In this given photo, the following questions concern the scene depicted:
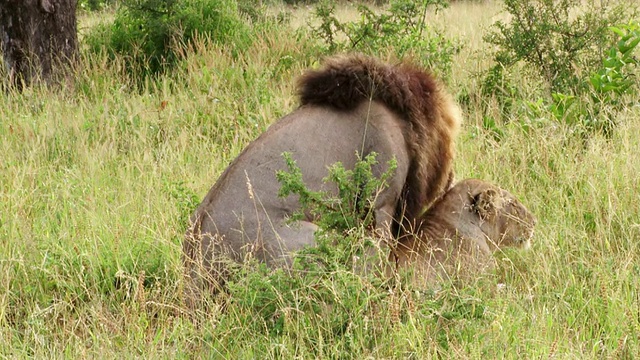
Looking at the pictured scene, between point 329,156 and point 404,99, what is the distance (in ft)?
1.72

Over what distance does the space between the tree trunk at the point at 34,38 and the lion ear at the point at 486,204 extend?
200 inches

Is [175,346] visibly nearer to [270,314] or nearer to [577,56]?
[270,314]

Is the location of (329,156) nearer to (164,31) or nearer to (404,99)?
(404,99)

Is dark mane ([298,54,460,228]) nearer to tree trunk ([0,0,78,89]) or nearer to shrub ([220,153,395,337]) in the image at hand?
shrub ([220,153,395,337])

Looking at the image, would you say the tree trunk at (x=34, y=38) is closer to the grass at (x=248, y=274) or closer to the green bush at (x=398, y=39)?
the grass at (x=248, y=274)

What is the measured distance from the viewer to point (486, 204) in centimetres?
500

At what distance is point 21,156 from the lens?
6859 mm

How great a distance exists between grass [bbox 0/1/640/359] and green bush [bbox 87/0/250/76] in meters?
1.05

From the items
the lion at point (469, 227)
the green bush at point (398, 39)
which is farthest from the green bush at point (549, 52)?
the lion at point (469, 227)

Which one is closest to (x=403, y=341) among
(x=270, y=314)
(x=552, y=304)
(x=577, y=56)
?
(x=270, y=314)

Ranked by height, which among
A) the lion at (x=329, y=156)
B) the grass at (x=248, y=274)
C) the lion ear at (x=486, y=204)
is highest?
the lion at (x=329, y=156)

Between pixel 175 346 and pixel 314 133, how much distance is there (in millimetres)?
1305

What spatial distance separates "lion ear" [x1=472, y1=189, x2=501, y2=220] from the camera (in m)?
5.02

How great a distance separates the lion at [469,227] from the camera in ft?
15.7
